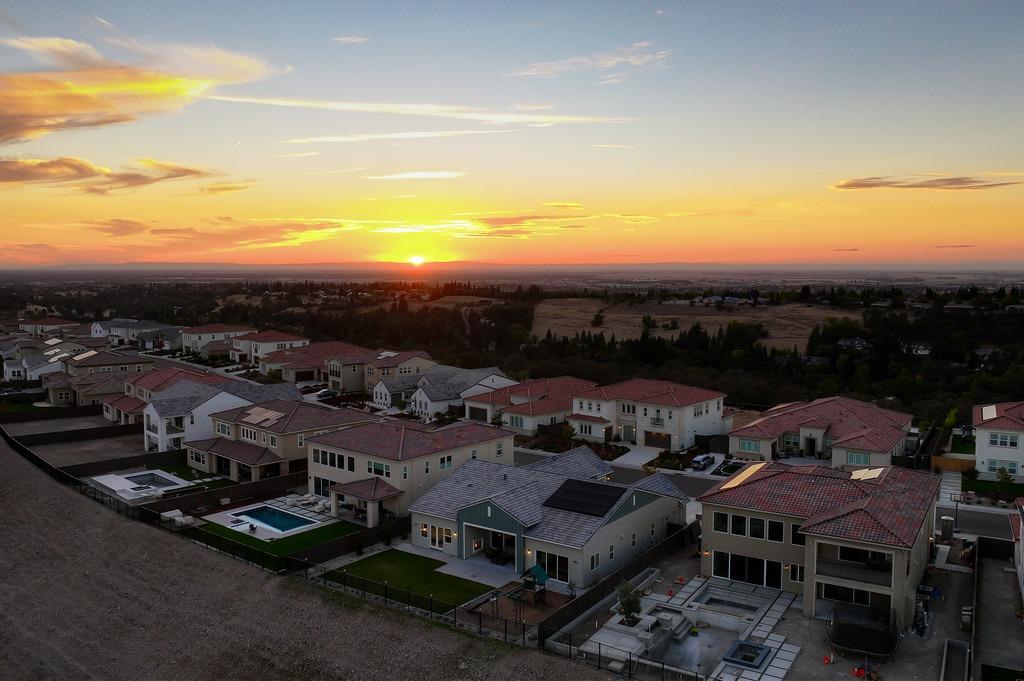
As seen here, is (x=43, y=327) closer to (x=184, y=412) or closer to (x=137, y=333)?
(x=137, y=333)

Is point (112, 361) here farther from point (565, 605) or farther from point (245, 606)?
point (565, 605)

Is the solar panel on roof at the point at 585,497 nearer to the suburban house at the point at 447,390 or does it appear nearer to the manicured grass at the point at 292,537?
the manicured grass at the point at 292,537

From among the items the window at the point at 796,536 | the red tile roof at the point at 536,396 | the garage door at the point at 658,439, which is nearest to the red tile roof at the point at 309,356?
the red tile roof at the point at 536,396

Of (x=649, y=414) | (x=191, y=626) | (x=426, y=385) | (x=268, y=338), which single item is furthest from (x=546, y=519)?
(x=268, y=338)

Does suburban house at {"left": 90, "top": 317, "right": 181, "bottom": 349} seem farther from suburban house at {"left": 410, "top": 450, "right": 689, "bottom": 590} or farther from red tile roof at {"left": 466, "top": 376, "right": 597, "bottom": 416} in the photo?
suburban house at {"left": 410, "top": 450, "right": 689, "bottom": 590}

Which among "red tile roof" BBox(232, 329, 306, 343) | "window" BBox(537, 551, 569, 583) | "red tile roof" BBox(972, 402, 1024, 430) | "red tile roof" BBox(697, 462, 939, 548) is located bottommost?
"window" BBox(537, 551, 569, 583)

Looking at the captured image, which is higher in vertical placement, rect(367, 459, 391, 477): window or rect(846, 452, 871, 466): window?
rect(367, 459, 391, 477): window

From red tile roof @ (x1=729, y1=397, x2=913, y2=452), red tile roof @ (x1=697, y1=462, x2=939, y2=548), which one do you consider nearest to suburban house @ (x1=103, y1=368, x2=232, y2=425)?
red tile roof @ (x1=729, y1=397, x2=913, y2=452)
